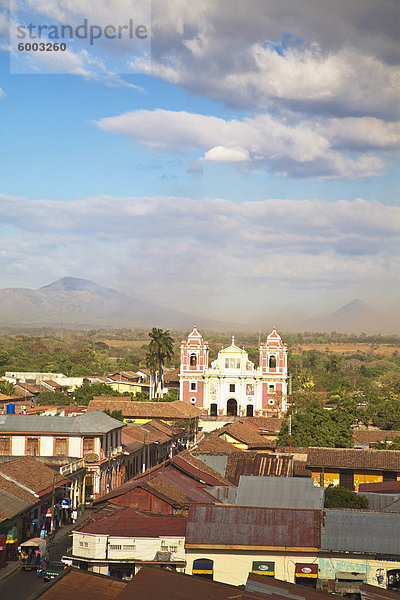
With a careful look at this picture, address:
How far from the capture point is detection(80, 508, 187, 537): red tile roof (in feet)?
81.5

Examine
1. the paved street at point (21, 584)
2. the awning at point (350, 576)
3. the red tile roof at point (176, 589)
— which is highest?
the red tile roof at point (176, 589)

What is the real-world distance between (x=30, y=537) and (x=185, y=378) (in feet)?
201

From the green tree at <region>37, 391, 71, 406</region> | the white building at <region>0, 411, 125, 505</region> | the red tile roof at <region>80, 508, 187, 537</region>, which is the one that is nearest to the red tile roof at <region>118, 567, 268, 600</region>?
the red tile roof at <region>80, 508, 187, 537</region>

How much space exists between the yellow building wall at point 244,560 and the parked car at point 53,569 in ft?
14.8

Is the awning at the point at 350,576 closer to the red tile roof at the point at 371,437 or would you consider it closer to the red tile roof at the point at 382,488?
the red tile roof at the point at 382,488

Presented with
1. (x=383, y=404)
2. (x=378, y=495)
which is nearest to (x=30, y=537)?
(x=378, y=495)

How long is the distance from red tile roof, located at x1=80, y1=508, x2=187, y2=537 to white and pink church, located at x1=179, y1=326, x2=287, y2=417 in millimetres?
64278

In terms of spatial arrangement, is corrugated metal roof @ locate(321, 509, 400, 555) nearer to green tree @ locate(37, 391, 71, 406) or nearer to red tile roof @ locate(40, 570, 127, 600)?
red tile roof @ locate(40, 570, 127, 600)

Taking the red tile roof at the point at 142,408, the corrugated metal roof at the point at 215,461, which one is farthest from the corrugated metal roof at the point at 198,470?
the red tile roof at the point at 142,408

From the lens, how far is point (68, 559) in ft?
79.3

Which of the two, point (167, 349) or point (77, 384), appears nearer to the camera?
point (167, 349)

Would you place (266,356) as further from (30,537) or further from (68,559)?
(68,559)

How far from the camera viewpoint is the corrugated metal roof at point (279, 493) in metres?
29.2

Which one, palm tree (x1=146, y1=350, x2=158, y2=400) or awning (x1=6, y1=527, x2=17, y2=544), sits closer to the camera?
awning (x1=6, y1=527, x2=17, y2=544)
